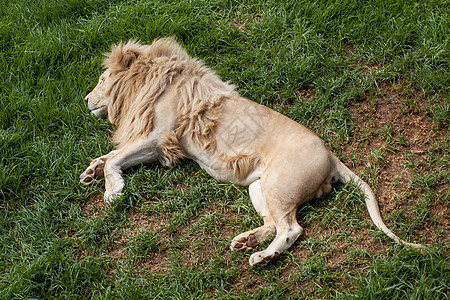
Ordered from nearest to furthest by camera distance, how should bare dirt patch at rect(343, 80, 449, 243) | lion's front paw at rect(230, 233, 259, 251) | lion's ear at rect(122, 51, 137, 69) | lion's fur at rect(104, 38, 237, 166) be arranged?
lion's front paw at rect(230, 233, 259, 251) → bare dirt patch at rect(343, 80, 449, 243) → lion's fur at rect(104, 38, 237, 166) → lion's ear at rect(122, 51, 137, 69)

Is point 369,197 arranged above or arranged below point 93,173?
above

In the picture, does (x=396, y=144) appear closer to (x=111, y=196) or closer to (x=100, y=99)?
(x=111, y=196)

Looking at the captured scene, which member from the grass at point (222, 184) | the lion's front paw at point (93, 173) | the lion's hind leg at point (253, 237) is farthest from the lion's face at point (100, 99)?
the lion's hind leg at point (253, 237)

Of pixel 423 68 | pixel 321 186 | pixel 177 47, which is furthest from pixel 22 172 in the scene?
pixel 423 68

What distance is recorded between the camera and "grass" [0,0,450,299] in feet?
13.4

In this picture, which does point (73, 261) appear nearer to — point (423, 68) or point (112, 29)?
point (112, 29)

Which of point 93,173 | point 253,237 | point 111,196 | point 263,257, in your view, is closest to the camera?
point 263,257

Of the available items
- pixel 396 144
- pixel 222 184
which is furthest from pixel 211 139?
pixel 396 144

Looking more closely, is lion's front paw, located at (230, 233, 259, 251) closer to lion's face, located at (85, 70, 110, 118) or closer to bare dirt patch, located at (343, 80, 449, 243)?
bare dirt patch, located at (343, 80, 449, 243)

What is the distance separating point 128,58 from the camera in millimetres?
5199

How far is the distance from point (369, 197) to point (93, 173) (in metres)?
2.19

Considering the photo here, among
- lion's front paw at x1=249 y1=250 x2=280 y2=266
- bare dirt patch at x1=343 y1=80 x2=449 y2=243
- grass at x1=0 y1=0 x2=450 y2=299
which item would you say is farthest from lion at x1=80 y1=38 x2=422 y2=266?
bare dirt patch at x1=343 y1=80 x2=449 y2=243

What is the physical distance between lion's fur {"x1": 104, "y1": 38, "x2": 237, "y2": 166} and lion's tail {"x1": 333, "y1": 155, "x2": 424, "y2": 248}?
1006mm

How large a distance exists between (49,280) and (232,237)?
1.33 metres
